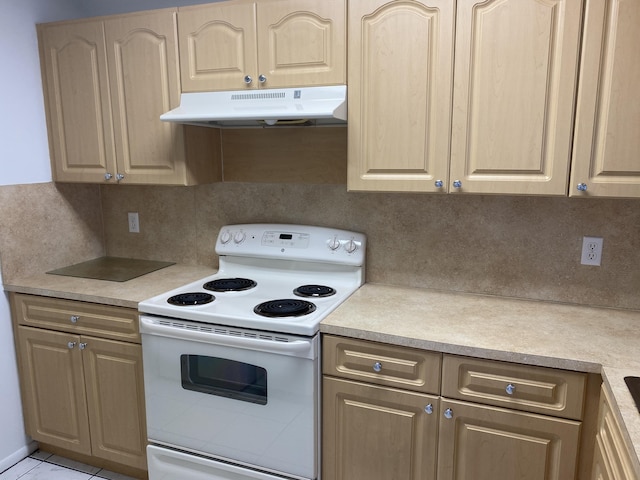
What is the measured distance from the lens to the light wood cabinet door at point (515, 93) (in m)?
1.60

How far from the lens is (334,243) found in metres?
2.24

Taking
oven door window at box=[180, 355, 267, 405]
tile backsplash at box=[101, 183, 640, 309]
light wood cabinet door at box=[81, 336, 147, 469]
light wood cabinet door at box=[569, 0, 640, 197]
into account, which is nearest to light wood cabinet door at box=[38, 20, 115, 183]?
tile backsplash at box=[101, 183, 640, 309]

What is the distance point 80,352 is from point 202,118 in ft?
3.93

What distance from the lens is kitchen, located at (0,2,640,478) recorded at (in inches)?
77.4

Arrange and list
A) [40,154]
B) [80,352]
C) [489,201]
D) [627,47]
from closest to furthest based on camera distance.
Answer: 1. [627,47]
2. [489,201]
3. [80,352]
4. [40,154]

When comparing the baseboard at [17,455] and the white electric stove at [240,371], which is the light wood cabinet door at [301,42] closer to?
the white electric stove at [240,371]

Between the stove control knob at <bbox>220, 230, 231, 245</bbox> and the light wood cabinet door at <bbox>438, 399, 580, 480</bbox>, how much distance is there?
131 cm

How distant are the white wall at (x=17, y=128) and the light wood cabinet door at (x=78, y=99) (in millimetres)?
53

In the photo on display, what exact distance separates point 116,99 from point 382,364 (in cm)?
165

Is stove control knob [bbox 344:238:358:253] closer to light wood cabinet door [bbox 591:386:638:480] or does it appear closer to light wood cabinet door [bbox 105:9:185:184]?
light wood cabinet door [bbox 105:9:185:184]

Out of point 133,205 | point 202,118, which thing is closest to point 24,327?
point 133,205

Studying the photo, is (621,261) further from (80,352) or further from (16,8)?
(16,8)

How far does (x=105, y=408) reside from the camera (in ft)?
7.25

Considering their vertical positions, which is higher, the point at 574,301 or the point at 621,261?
the point at 621,261
